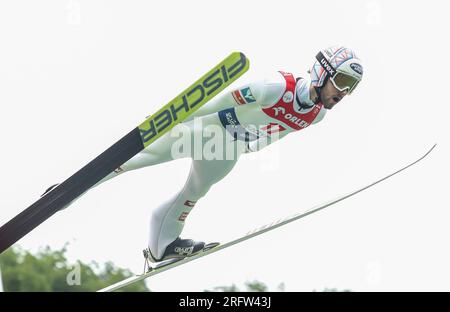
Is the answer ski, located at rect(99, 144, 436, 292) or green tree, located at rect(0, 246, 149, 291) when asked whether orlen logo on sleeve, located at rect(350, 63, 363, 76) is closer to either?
ski, located at rect(99, 144, 436, 292)

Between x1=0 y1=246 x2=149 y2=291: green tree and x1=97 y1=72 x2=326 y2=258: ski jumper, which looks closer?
x1=97 y1=72 x2=326 y2=258: ski jumper

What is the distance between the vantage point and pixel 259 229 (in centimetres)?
1016

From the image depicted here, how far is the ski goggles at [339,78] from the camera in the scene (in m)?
9.31

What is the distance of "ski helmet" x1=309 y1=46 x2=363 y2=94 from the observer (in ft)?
30.6

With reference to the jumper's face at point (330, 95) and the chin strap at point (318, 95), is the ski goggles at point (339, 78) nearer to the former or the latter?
the jumper's face at point (330, 95)

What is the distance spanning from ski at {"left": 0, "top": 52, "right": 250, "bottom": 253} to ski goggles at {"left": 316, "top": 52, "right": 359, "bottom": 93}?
1.61m

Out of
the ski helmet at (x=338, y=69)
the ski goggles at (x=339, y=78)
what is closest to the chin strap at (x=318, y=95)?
the ski helmet at (x=338, y=69)

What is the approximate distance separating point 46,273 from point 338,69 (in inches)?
488

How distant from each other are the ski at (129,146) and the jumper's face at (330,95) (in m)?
1.60

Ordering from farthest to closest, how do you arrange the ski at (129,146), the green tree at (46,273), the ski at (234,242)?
the green tree at (46,273)
the ski at (234,242)
the ski at (129,146)

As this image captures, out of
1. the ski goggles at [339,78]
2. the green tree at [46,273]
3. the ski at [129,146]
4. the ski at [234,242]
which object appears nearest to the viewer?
the ski at [129,146]

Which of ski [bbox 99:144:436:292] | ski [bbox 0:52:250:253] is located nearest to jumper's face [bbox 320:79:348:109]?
ski [bbox 99:144:436:292]

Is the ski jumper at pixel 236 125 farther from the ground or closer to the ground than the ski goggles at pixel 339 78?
closer to the ground
